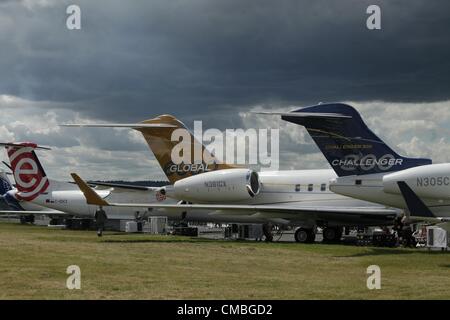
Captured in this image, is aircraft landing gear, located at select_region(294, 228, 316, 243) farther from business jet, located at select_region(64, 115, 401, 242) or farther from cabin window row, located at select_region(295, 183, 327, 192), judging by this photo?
cabin window row, located at select_region(295, 183, 327, 192)

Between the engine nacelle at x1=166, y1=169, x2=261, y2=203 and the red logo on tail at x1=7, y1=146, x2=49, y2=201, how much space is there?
2452 centimetres

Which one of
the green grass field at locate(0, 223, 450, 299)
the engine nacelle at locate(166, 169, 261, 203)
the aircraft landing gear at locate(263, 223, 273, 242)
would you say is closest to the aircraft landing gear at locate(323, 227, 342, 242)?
the aircraft landing gear at locate(263, 223, 273, 242)

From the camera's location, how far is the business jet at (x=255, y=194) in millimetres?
31531

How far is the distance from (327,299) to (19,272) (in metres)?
8.80

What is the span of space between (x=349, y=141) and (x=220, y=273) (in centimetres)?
1304

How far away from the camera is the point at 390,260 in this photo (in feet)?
72.6

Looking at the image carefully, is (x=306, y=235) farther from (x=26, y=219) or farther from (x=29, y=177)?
(x=26, y=219)

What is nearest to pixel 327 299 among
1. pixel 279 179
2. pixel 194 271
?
pixel 194 271

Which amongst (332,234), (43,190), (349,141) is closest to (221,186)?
(332,234)

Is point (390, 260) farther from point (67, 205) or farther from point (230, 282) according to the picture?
point (67, 205)

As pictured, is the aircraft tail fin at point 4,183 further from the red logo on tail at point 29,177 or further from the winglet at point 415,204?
the winglet at point 415,204

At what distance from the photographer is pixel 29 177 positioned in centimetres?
5712

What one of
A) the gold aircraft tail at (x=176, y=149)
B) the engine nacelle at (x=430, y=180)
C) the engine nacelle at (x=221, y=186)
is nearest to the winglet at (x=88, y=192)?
the engine nacelle at (x=221, y=186)

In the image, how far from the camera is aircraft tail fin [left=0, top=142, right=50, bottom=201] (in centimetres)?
5606
